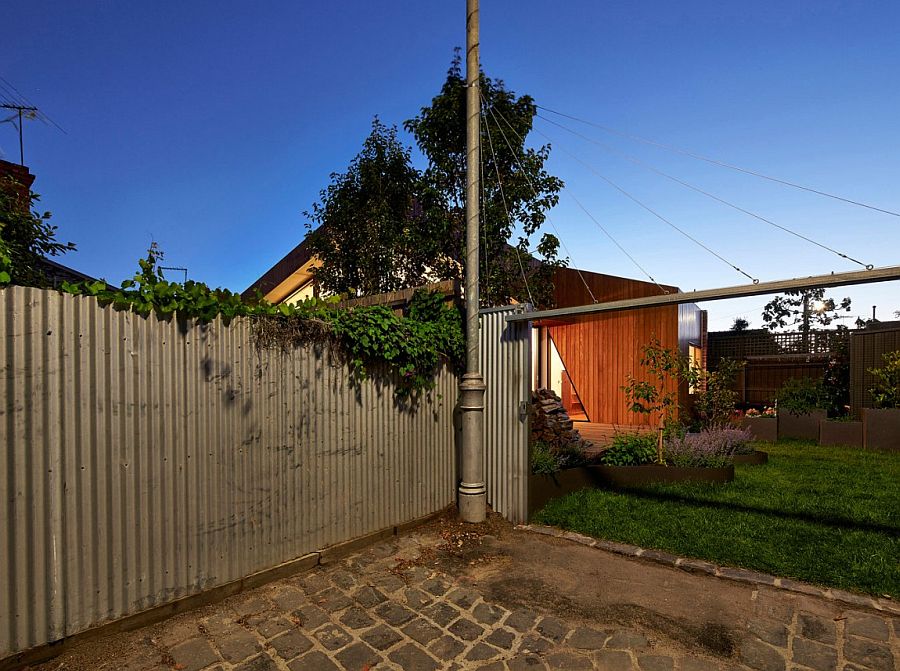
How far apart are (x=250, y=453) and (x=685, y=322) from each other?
11508 millimetres

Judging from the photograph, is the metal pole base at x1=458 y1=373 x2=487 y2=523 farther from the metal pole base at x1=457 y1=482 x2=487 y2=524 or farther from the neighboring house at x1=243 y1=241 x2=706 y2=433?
the neighboring house at x1=243 y1=241 x2=706 y2=433

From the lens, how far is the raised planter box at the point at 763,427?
9.85m

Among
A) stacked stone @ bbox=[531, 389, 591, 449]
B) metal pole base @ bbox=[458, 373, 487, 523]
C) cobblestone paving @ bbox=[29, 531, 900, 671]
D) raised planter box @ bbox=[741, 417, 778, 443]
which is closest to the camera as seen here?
cobblestone paving @ bbox=[29, 531, 900, 671]

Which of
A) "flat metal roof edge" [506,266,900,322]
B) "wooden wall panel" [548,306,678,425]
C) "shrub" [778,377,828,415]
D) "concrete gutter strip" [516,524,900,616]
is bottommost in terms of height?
"concrete gutter strip" [516,524,900,616]

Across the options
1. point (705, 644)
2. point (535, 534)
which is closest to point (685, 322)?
point (535, 534)

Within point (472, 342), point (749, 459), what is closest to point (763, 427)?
point (749, 459)

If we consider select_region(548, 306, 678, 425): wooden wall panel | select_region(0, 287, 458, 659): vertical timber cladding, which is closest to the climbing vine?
select_region(0, 287, 458, 659): vertical timber cladding

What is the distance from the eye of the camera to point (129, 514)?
2854 millimetres

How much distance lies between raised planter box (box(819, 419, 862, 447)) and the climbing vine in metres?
8.84

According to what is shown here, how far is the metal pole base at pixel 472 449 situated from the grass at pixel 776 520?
2.59 ft

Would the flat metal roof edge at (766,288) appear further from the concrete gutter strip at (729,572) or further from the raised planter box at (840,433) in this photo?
the raised planter box at (840,433)

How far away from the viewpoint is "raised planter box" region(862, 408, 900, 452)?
842 centimetres

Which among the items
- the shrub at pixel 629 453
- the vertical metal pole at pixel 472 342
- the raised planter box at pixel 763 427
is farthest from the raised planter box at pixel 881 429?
the vertical metal pole at pixel 472 342

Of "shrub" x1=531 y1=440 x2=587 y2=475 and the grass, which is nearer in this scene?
the grass
